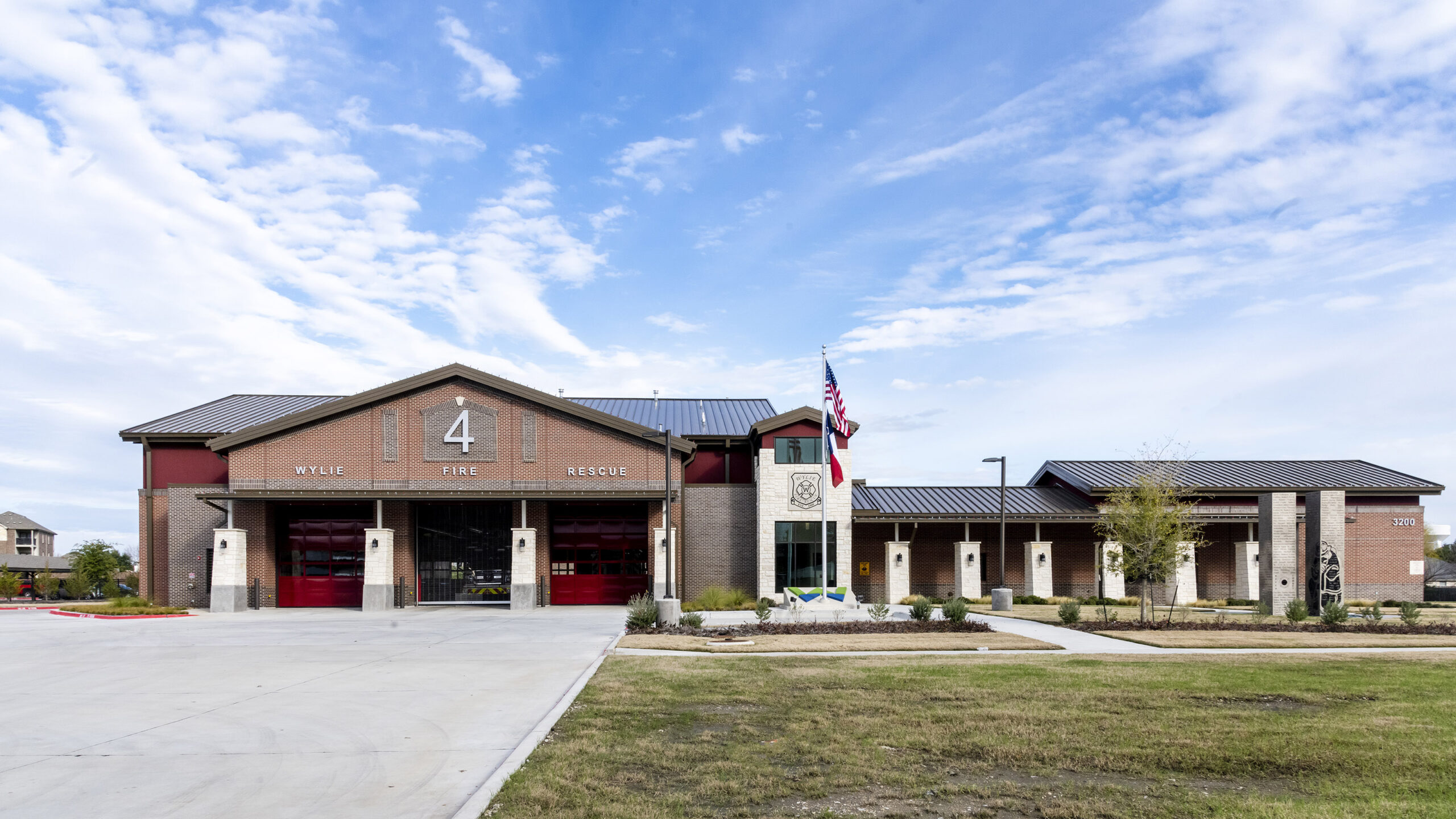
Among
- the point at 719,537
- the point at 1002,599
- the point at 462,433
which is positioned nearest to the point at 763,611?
the point at 1002,599

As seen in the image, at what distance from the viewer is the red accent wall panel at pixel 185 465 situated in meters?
38.7

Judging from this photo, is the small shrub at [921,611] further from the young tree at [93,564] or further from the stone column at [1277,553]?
the young tree at [93,564]

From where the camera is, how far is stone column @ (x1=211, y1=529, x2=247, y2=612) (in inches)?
1347

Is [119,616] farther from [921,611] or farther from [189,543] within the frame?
[921,611]

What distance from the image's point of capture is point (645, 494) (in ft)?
114

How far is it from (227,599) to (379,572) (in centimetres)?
563

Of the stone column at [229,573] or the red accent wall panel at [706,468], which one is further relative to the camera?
the red accent wall panel at [706,468]

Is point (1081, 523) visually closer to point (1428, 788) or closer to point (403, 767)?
point (1428, 788)

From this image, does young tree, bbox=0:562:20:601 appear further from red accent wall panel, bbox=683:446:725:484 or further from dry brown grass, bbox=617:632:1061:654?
dry brown grass, bbox=617:632:1061:654

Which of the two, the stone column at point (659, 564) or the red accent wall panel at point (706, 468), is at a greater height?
the red accent wall panel at point (706, 468)

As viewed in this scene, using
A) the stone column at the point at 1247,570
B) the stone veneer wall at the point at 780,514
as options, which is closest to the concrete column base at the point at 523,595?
the stone veneer wall at the point at 780,514

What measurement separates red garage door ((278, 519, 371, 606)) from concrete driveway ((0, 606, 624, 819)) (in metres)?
14.3

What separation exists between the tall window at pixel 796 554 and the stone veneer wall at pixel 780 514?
179mm

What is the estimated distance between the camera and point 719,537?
39156mm
